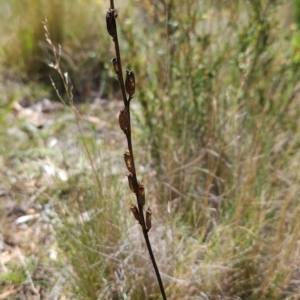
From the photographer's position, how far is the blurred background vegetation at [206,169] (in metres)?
1.39

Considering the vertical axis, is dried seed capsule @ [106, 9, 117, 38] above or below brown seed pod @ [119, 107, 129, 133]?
above

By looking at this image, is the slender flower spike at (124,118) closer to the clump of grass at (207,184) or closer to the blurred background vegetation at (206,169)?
the clump of grass at (207,184)

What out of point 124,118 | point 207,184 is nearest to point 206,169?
point 207,184

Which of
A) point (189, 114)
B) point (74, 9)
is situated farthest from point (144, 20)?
point (189, 114)

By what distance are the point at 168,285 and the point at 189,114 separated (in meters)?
0.81

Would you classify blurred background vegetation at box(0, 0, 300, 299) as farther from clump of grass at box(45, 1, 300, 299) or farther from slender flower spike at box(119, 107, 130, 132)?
slender flower spike at box(119, 107, 130, 132)

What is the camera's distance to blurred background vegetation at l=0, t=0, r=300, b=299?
4.58ft

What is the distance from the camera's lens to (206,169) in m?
1.80

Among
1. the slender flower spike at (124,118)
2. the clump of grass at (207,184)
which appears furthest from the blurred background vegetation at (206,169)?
the slender flower spike at (124,118)

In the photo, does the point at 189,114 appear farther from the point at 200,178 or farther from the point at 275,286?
the point at 275,286

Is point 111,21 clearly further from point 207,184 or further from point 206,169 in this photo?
point 206,169

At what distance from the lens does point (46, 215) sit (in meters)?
1.72

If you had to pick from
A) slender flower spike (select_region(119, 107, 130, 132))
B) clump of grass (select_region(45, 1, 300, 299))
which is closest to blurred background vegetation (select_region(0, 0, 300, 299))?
clump of grass (select_region(45, 1, 300, 299))

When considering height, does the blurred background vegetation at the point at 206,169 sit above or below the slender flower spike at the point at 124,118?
above
